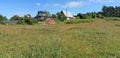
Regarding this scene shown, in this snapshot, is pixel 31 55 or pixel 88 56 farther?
pixel 88 56

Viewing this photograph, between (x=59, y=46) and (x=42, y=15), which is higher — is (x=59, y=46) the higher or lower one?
the higher one

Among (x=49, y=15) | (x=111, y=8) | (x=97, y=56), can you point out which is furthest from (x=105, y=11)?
(x=97, y=56)

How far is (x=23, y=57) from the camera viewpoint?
6.20 metres

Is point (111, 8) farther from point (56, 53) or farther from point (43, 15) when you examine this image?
point (56, 53)

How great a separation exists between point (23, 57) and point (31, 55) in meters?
0.21

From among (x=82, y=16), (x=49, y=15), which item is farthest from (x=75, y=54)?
(x=49, y=15)

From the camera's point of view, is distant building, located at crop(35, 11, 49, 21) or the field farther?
distant building, located at crop(35, 11, 49, 21)

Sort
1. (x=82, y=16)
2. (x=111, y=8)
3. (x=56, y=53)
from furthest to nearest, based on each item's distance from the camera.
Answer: (x=111, y=8) < (x=82, y=16) < (x=56, y=53)

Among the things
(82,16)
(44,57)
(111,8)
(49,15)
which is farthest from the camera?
(111,8)

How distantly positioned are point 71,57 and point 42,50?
847 millimetres

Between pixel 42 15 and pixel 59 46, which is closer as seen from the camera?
pixel 59 46

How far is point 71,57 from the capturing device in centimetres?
676

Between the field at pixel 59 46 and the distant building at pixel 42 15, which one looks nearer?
the field at pixel 59 46

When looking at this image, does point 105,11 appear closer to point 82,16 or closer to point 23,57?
point 82,16
